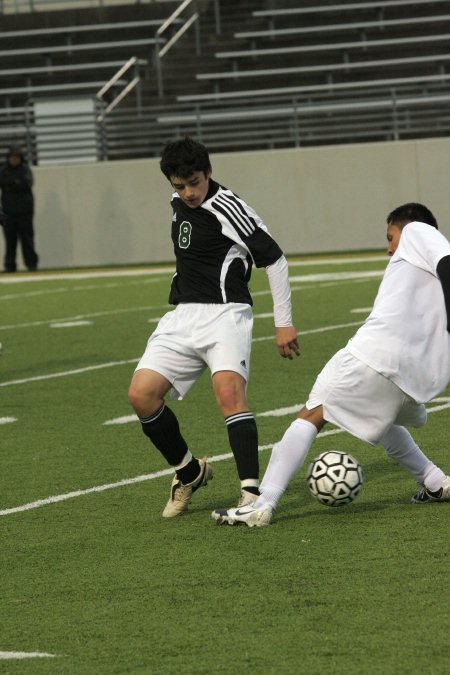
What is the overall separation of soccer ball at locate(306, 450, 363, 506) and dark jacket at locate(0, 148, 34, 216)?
18579 millimetres

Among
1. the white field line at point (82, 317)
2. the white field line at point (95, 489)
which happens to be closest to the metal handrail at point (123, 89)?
the white field line at point (82, 317)

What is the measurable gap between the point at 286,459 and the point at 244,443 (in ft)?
0.90

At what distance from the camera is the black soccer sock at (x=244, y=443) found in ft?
21.3

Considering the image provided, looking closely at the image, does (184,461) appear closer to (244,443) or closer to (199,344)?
(244,443)

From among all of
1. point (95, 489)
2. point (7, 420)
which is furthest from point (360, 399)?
point (7, 420)

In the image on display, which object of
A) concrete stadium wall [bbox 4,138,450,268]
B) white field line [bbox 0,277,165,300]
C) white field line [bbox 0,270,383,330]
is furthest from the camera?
concrete stadium wall [bbox 4,138,450,268]

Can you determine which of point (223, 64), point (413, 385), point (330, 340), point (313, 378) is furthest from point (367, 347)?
point (223, 64)

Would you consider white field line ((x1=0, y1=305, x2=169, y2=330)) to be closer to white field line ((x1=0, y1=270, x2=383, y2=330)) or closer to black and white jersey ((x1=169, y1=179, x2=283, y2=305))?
white field line ((x1=0, y1=270, x2=383, y2=330))

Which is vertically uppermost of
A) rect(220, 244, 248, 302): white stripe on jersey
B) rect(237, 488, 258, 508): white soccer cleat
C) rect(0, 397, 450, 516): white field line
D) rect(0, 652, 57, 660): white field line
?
rect(220, 244, 248, 302): white stripe on jersey

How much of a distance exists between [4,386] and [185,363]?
17.9 ft

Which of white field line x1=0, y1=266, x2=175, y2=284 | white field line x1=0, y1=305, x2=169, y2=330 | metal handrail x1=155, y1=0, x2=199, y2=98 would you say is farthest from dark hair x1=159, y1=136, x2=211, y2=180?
metal handrail x1=155, y1=0, x2=199, y2=98

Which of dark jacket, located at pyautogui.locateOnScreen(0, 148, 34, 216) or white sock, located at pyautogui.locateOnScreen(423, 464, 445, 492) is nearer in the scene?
white sock, located at pyautogui.locateOnScreen(423, 464, 445, 492)

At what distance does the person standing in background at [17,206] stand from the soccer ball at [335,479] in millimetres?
18413

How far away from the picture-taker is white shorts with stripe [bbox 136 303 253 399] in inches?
260
